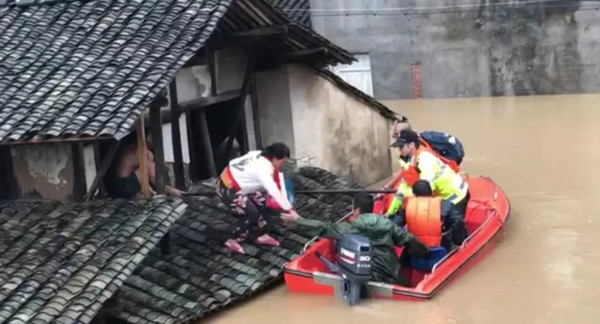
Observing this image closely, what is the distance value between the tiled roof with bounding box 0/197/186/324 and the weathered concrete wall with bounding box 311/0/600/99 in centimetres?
1920

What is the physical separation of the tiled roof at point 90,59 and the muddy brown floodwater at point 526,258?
2.15 metres

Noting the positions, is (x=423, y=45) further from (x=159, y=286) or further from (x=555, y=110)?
(x=159, y=286)

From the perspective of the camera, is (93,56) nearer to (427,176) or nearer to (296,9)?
(427,176)

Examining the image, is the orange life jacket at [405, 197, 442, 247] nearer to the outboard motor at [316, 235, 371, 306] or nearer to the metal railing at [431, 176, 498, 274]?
the metal railing at [431, 176, 498, 274]

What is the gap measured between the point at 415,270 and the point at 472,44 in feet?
59.0

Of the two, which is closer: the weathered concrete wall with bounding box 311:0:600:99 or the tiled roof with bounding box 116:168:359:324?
the tiled roof with bounding box 116:168:359:324

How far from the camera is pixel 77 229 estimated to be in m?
7.61

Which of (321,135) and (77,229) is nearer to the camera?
(77,229)

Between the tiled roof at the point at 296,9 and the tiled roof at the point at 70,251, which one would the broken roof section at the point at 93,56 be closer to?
the tiled roof at the point at 70,251

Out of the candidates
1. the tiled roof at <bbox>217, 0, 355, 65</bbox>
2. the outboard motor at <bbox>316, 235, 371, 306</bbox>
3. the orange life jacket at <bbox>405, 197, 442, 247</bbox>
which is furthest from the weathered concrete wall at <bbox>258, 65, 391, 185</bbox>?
the outboard motor at <bbox>316, 235, 371, 306</bbox>

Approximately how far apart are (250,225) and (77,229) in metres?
2.03

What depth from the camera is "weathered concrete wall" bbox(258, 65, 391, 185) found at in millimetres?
11945

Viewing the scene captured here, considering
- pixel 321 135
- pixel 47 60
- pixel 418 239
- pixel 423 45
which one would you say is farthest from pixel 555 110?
pixel 47 60

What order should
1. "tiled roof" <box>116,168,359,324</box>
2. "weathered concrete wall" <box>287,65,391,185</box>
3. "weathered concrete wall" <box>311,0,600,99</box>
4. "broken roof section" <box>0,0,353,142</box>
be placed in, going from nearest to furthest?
1. "tiled roof" <box>116,168,359,324</box>
2. "broken roof section" <box>0,0,353,142</box>
3. "weathered concrete wall" <box>287,65,391,185</box>
4. "weathered concrete wall" <box>311,0,600,99</box>
